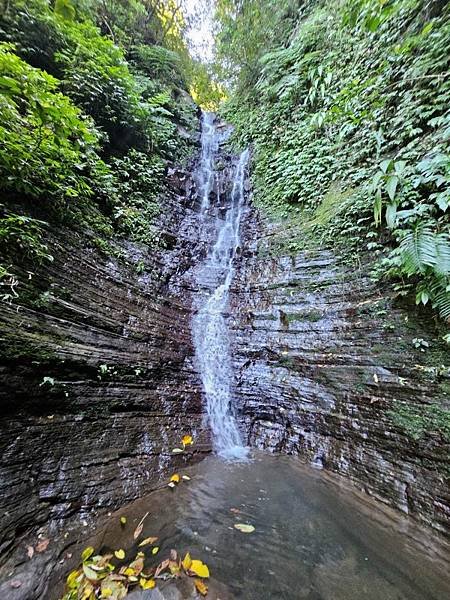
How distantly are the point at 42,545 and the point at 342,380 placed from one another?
13.0 feet

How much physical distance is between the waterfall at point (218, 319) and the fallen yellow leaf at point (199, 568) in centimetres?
218

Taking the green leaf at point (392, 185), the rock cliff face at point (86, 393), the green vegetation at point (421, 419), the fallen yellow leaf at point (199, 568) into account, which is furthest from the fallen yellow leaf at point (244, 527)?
the green leaf at point (392, 185)

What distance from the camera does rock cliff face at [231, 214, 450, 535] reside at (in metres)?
3.21

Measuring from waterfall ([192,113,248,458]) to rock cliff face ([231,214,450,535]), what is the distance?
281 mm

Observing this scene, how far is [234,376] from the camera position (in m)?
5.55

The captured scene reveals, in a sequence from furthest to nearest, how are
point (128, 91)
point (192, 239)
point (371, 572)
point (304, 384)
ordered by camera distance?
point (192, 239) < point (128, 91) < point (304, 384) < point (371, 572)

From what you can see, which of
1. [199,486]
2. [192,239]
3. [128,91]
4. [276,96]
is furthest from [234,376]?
[276,96]

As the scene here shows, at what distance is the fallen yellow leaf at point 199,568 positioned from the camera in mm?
2190

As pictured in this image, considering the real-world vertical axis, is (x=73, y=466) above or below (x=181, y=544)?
above

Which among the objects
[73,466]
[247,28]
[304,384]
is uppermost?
[247,28]

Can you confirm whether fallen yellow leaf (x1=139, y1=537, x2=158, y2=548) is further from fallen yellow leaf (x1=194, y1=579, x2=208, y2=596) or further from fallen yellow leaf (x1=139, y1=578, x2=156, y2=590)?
fallen yellow leaf (x1=194, y1=579, x2=208, y2=596)

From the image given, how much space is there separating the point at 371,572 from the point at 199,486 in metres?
2.00

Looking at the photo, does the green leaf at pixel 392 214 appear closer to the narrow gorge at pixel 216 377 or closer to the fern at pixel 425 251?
the narrow gorge at pixel 216 377

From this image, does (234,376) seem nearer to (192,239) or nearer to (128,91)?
(192,239)
